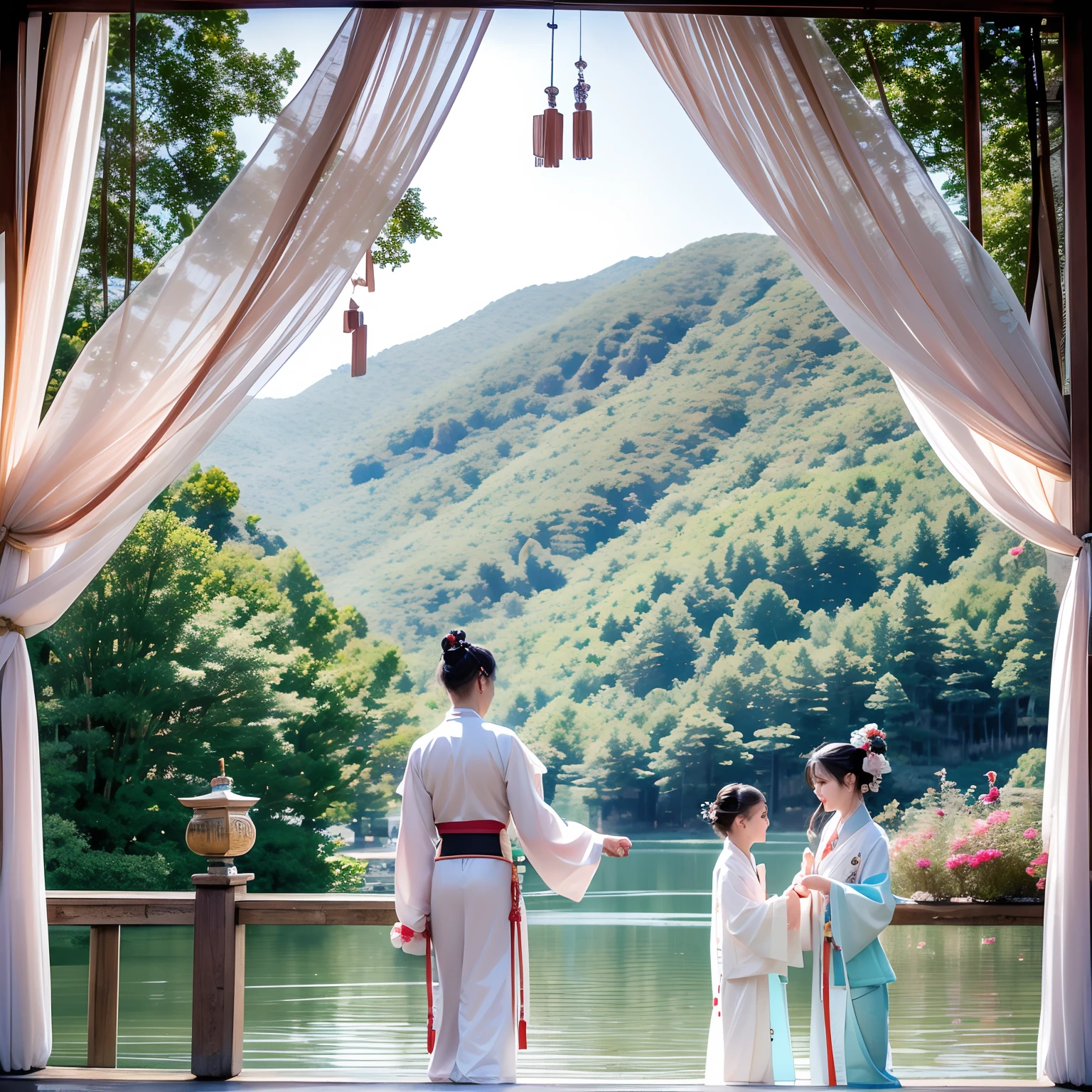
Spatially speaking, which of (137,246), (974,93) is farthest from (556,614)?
(974,93)

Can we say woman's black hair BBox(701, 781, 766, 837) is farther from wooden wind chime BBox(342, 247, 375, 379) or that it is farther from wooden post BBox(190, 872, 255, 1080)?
wooden wind chime BBox(342, 247, 375, 379)

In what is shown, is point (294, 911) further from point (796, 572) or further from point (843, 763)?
point (796, 572)

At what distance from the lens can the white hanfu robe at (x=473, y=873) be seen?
260cm

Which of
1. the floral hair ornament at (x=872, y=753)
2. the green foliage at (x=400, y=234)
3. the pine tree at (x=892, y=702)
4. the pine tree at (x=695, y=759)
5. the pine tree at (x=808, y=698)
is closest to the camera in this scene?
the floral hair ornament at (x=872, y=753)

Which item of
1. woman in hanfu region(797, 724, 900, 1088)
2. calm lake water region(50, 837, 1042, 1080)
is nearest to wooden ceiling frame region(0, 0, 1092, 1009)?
woman in hanfu region(797, 724, 900, 1088)

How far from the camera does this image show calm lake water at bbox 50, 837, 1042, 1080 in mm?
8406

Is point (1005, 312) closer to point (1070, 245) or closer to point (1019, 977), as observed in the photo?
point (1070, 245)

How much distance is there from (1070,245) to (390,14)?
1.91 m

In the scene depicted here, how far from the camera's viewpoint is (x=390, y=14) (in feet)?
10.1

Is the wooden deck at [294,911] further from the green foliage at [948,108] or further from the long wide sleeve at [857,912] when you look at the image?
the green foliage at [948,108]

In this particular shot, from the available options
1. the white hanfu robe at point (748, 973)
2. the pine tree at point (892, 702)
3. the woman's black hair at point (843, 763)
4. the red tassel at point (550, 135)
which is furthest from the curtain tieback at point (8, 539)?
the pine tree at point (892, 702)

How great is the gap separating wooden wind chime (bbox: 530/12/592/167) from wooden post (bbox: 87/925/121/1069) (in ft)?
8.08

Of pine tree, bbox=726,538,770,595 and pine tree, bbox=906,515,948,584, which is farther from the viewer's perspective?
pine tree, bbox=726,538,770,595

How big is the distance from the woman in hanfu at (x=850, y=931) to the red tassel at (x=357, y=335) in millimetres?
2297
